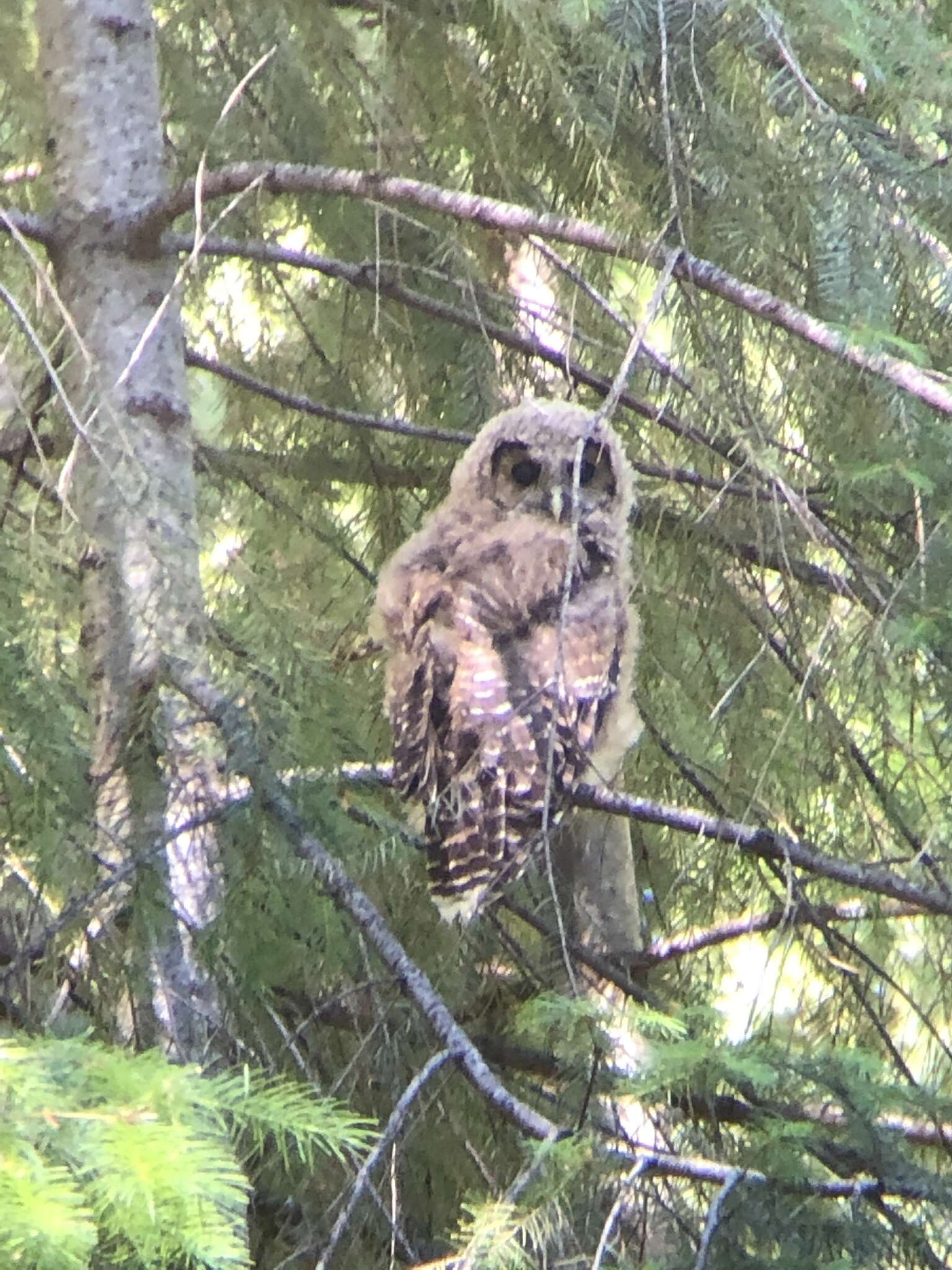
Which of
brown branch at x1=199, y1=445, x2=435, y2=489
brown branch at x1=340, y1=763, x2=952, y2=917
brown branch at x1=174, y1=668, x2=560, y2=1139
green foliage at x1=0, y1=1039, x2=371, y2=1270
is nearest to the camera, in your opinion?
green foliage at x1=0, y1=1039, x2=371, y2=1270

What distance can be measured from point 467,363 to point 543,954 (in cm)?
103

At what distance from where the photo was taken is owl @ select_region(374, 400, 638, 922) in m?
2.57

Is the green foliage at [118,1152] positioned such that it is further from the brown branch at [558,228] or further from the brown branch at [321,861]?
the brown branch at [558,228]

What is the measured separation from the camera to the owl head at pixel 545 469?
9.58ft

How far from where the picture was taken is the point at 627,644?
2.83 m

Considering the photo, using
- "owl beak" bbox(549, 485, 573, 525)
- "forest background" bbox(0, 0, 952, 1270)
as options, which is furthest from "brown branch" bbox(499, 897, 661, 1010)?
"owl beak" bbox(549, 485, 573, 525)

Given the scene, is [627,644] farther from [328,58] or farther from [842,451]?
[328,58]

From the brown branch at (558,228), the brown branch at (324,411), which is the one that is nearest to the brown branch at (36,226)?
the brown branch at (558,228)

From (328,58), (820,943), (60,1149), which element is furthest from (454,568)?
(60,1149)

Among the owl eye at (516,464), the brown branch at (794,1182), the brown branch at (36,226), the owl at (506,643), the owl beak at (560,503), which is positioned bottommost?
the brown branch at (794,1182)

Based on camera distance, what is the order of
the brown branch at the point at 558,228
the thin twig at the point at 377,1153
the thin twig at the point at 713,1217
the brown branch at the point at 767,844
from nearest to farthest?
the thin twig at the point at 377,1153 < the thin twig at the point at 713,1217 < the brown branch at the point at 558,228 < the brown branch at the point at 767,844

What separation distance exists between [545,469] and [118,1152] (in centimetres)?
213

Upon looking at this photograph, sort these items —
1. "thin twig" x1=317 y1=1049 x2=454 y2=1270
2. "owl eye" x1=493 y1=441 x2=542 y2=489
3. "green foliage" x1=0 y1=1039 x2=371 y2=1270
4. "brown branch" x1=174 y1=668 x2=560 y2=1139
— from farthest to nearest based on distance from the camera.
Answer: "owl eye" x1=493 y1=441 x2=542 y2=489 → "brown branch" x1=174 y1=668 x2=560 y2=1139 → "thin twig" x1=317 y1=1049 x2=454 y2=1270 → "green foliage" x1=0 y1=1039 x2=371 y2=1270

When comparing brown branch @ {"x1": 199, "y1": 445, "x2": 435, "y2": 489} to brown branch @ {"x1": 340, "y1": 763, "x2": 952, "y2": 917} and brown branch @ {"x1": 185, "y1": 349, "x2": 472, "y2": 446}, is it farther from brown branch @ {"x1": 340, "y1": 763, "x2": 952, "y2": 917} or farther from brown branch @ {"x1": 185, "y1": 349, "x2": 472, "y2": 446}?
brown branch @ {"x1": 340, "y1": 763, "x2": 952, "y2": 917}
